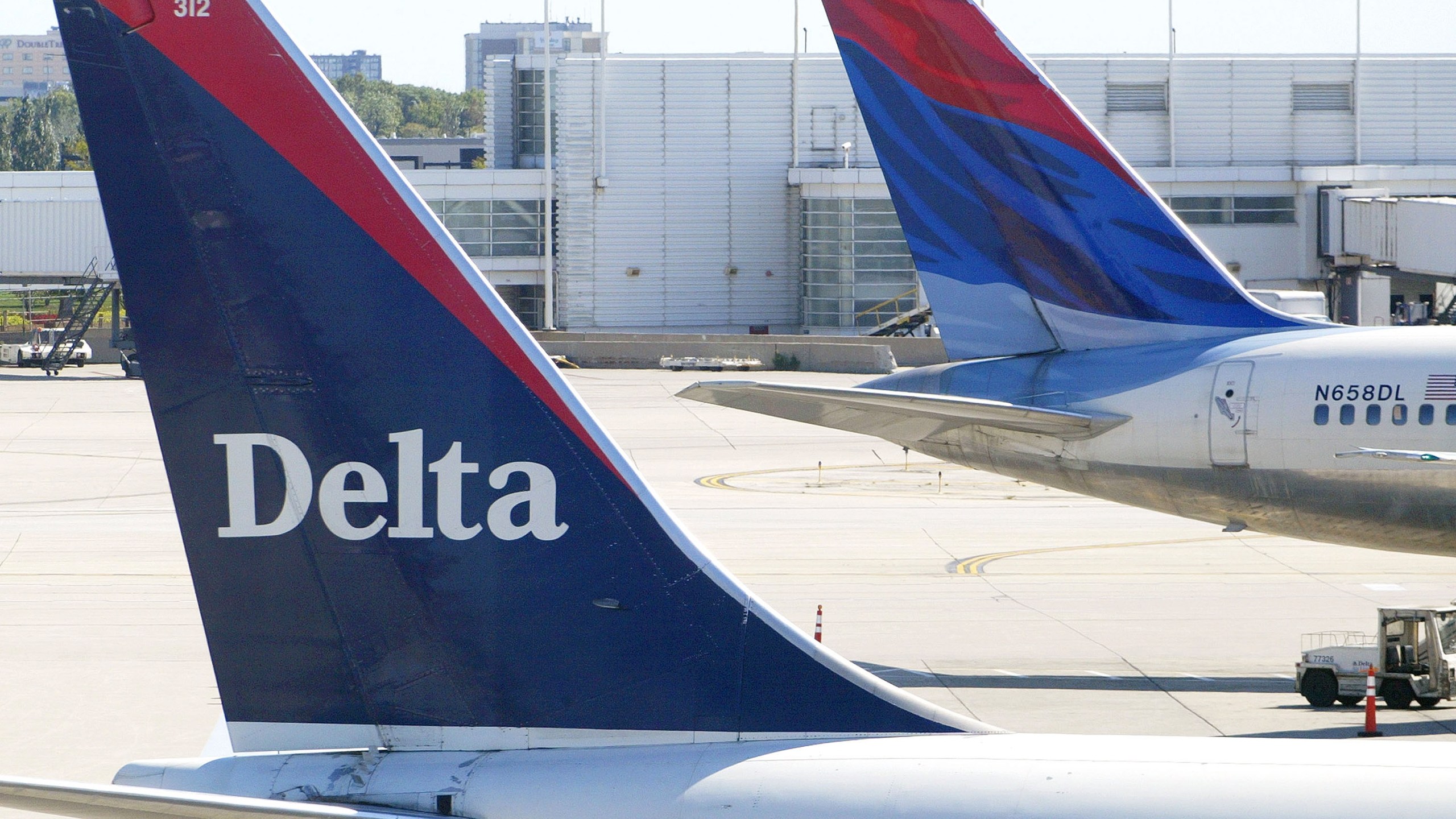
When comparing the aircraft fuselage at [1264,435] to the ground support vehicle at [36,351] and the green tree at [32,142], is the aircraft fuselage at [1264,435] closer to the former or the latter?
the ground support vehicle at [36,351]

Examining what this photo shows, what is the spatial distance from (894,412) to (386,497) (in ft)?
37.9

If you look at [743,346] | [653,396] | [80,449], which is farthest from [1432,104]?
[80,449]

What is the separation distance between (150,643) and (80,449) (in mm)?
26648

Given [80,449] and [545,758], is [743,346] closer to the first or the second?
[80,449]

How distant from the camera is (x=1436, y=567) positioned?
84.8ft

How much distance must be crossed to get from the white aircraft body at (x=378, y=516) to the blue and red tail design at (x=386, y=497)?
0.03 ft

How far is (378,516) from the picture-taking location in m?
6.70

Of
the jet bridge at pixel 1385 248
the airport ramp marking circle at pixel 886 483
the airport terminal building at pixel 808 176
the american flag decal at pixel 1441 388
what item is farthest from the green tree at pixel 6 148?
the american flag decal at pixel 1441 388

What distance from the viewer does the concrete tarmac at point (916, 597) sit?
16.3 meters

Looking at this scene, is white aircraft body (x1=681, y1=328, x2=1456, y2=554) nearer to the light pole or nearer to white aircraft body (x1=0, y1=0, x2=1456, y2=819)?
white aircraft body (x1=0, y1=0, x2=1456, y2=819)

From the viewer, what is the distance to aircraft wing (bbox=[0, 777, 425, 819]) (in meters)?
5.82

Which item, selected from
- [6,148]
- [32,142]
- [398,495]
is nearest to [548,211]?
[398,495]

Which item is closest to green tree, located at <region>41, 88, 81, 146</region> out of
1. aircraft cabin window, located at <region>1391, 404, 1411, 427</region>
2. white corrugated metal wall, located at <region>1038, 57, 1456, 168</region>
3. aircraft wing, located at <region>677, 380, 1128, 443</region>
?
white corrugated metal wall, located at <region>1038, 57, 1456, 168</region>

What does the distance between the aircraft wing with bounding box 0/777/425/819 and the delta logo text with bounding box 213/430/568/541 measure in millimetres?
1243
